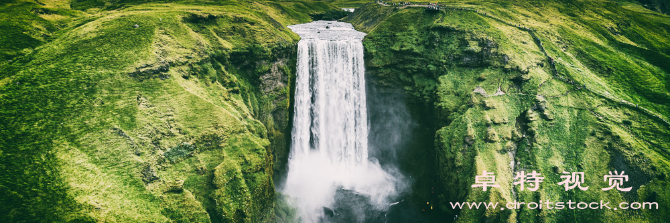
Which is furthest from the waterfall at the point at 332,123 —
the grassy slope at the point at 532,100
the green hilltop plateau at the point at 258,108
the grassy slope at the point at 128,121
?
the grassy slope at the point at 128,121

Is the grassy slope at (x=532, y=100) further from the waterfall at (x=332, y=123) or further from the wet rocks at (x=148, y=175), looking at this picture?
the wet rocks at (x=148, y=175)

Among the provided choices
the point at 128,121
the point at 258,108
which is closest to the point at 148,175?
the point at 128,121

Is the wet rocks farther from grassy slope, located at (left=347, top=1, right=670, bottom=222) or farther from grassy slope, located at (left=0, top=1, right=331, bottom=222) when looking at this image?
grassy slope, located at (left=347, top=1, right=670, bottom=222)

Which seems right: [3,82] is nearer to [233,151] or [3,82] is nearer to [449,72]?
[233,151]

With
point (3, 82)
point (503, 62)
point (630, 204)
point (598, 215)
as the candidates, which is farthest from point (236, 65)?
point (630, 204)

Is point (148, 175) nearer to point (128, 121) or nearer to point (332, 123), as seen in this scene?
point (128, 121)

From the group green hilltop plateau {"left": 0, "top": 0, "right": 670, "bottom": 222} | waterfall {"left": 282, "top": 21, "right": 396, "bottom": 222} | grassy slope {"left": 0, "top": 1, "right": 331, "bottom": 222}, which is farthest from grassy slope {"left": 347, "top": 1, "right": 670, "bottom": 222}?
grassy slope {"left": 0, "top": 1, "right": 331, "bottom": 222}

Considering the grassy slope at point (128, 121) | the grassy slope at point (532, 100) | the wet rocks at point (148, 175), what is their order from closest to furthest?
the grassy slope at point (128, 121) < the wet rocks at point (148, 175) < the grassy slope at point (532, 100)
